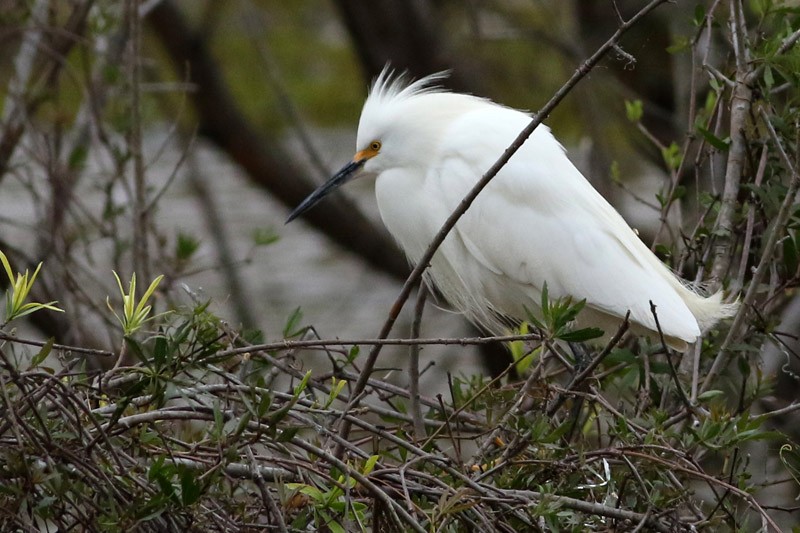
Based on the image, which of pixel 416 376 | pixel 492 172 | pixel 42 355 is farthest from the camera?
pixel 416 376

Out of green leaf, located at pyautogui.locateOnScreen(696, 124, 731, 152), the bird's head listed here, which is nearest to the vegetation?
green leaf, located at pyautogui.locateOnScreen(696, 124, 731, 152)

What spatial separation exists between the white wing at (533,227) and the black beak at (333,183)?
226 millimetres

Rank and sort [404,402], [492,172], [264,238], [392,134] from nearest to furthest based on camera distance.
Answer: [492,172] → [404,402] → [392,134] → [264,238]

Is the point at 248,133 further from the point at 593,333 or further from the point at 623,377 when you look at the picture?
the point at 593,333

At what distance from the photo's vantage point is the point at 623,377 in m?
2.54

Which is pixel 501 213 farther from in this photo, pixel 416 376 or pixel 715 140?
pixel 416 376

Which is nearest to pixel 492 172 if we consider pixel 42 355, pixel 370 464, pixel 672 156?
pixel 370 464

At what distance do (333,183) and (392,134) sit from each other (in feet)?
0.69

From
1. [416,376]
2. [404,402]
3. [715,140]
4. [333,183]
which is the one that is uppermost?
[715,140]

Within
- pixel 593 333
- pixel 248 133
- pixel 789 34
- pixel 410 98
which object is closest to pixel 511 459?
pixel 593 333

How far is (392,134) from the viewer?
317 centimetres

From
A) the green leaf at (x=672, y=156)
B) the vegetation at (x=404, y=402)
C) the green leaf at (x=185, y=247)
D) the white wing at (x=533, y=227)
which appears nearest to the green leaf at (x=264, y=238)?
the vegetation at (x=404, y=402)

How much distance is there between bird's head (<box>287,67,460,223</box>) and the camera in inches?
124

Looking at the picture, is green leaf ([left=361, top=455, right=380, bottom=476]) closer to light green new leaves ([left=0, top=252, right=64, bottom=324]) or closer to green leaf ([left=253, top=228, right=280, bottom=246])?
light green new leaves ([left=0, top=252, right=64, bottom=324])
